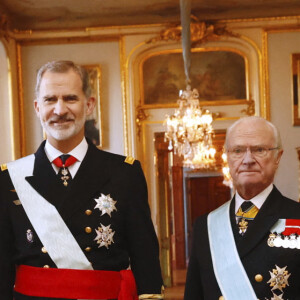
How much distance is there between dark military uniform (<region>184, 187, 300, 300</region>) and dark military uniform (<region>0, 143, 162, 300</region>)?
19 cm

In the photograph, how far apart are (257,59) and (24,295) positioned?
24.6 ft

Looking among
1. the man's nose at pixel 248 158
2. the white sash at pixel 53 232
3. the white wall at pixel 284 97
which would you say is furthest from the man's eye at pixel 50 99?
the white wall at pixel 284 97

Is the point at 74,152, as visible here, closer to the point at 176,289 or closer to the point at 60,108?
the point at 60,108

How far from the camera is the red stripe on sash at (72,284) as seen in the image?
7.25 ft

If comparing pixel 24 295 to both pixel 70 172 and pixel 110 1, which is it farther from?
pixel 110 1

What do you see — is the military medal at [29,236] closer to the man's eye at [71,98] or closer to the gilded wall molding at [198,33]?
the man's eye at [71,98]

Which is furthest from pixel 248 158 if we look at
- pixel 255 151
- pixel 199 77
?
pixel 199 77

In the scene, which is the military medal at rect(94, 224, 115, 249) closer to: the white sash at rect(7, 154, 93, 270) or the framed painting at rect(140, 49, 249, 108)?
the white sash at rect(7, 154, 93, 270)

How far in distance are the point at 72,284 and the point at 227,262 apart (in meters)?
0.63

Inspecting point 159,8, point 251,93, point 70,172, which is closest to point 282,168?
point 251,93

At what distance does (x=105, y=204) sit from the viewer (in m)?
2.35

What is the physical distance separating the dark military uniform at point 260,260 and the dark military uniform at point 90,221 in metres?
0.19

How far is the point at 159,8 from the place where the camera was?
29.4 ft

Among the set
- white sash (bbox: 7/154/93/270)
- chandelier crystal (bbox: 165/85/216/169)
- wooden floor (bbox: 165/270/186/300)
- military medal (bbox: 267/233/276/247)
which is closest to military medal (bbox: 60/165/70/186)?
white sash (bbox: 7/154/93/270)
